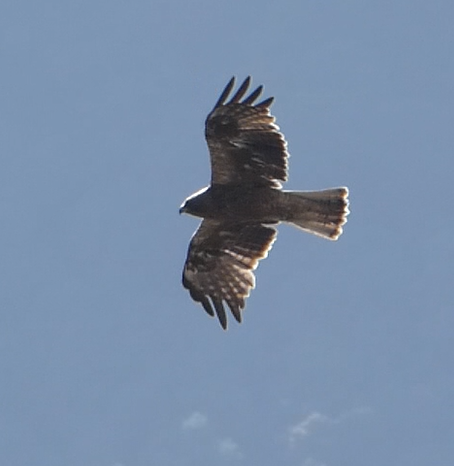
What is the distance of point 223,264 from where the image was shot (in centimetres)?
1862

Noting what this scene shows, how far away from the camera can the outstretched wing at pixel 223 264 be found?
18484 millimetres

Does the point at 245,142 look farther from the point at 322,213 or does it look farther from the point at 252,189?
the point at 322,213

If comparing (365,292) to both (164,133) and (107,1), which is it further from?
(107,1)

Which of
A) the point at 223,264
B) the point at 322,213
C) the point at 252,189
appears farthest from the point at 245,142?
the point at 223,264

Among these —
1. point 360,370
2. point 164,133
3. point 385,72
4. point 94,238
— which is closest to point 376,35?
point 385,72

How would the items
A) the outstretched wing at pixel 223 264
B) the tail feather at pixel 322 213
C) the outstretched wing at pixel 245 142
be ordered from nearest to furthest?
the outstretched wing at pixel 245 142 < the tail feather at pixel 322 213 < the outstretched wing at pixel 223 264

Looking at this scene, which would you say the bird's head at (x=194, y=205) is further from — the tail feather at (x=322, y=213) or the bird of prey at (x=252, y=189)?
the tail feather at (x=322, y=213)

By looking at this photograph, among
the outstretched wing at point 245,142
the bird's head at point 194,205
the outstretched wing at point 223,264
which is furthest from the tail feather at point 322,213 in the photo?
the bird's head at point 194,205

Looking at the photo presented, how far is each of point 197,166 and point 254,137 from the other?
7759 cm

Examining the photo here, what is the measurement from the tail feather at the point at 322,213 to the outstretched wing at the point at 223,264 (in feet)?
2.28

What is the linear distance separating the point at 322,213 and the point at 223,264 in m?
1.34

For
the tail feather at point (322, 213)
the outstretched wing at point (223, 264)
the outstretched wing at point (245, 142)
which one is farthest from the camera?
the outstretched wing at point (223, 264)

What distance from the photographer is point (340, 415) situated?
81438 mm

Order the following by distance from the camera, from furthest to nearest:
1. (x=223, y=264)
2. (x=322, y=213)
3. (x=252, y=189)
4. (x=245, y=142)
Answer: (x=223, y=264) < (x=322, y=213) < (x=252, y=189) < (x=245, y=142)
